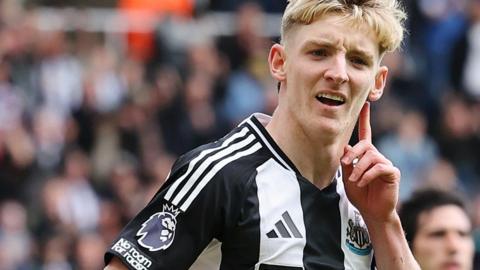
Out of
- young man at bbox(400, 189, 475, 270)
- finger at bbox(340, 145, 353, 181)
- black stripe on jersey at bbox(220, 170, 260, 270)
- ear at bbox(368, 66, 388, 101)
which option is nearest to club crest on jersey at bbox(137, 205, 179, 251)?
black stripe on jersey at bbox(220, 170, 260, 270)

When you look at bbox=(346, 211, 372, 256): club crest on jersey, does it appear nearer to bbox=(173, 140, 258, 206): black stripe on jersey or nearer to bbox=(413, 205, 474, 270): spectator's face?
bbox=(173, 140, 258, 206): black stripe on jersey

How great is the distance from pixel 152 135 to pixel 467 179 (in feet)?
10.2

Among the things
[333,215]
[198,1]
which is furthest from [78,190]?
[333,215]

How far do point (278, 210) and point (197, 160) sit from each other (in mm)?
349

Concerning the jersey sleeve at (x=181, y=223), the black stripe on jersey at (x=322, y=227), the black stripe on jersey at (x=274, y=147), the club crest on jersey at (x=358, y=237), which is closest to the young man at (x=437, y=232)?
the club crest on jersey at (x=358, y=237)

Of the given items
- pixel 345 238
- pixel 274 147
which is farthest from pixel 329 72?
pixel 345 238

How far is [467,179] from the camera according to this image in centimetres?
1417

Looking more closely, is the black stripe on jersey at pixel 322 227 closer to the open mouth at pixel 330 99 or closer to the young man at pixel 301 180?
the young man at pixel 301 180

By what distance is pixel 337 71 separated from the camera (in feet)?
16.3

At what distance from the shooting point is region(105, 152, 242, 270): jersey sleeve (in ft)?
15.9

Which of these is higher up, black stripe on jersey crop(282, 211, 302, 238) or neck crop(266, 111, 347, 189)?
neck crop(266, 111, 347, 189)

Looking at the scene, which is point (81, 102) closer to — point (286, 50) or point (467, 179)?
point (467, 179)

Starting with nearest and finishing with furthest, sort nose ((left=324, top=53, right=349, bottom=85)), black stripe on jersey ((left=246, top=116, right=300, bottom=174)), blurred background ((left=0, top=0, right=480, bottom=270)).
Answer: nose ((left=324, top=53, right=349, bottom=85))
black stripe on jersey ((left=246, top=116, right=300, bottom=174))
blurred background ((left=0, top=0, right=480, bottom=270))

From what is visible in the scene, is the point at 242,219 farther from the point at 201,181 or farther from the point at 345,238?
the point at 345,238
